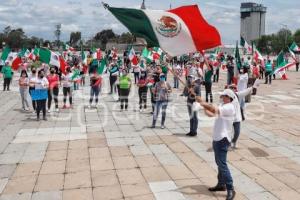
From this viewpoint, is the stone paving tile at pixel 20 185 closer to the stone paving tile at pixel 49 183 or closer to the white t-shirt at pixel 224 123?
the stone paving tile at pixel 49 183

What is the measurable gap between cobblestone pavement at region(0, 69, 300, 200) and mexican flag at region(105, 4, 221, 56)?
7.42ft

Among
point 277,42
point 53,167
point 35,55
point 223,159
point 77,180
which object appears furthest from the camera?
point 277,42

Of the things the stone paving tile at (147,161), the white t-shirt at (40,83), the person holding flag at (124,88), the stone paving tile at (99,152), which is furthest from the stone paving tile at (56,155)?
the person holding flag at (124,88)

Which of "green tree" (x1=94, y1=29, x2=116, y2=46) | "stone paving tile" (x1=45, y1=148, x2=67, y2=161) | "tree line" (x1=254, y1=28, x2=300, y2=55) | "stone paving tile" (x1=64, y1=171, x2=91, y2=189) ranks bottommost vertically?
"stone paving tile" (x1=64, y1=171, x2=91, y2=189)

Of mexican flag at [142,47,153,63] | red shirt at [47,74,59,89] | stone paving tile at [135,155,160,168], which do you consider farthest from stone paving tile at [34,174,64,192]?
mexican flag at [142,47,153,63]

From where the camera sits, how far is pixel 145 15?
7.11 meters

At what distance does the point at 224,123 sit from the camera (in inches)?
249

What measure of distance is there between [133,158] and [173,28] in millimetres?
2846

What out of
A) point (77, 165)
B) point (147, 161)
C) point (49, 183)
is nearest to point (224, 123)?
point (147, 161)

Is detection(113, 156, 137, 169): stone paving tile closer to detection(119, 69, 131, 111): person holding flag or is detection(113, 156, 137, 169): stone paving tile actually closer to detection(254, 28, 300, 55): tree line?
detection(119, 69, 131, 111): person holding flag

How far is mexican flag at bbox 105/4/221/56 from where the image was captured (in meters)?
7.14

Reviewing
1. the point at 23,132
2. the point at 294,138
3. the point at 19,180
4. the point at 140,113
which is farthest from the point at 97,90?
the point at 19,180

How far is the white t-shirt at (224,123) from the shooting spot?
622cm

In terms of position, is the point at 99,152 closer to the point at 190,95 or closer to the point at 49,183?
the point at 49,183
